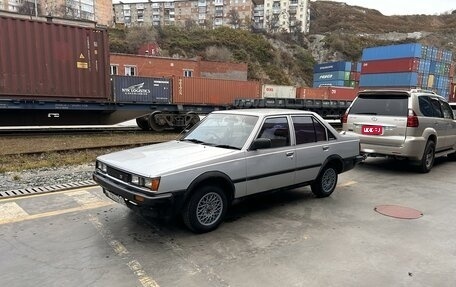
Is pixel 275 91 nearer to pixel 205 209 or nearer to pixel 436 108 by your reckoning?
pixel 436 108

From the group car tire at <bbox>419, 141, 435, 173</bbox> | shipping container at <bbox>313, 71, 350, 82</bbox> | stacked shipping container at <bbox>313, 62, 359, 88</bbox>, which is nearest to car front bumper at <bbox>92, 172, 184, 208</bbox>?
car tire at <bbox>419, 141, 435, 173</bbox>

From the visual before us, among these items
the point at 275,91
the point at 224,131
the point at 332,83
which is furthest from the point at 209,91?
the point at 332,83

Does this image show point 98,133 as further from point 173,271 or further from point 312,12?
point 312,12

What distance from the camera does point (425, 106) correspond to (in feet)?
26.9

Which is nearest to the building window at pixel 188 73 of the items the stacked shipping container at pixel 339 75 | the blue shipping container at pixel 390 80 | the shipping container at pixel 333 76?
the blue shipping container at pixel 390 80

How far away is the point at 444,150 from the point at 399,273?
695 cm

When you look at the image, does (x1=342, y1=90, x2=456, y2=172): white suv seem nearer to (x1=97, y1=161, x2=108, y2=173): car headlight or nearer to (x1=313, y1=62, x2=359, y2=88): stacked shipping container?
(x1=97, y1=161, x2=108, y2=173): car headlight

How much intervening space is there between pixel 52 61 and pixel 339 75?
1940 inches

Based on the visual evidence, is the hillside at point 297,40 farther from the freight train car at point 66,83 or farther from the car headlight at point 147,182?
the car headlight at point 147,182

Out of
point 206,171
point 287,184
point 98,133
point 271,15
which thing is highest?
point 271,15

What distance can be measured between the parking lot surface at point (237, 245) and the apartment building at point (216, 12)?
344 feet

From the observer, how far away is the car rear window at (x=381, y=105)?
25.7 ft

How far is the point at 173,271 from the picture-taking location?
11.3ft

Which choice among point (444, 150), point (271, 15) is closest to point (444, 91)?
point (444, 150)
